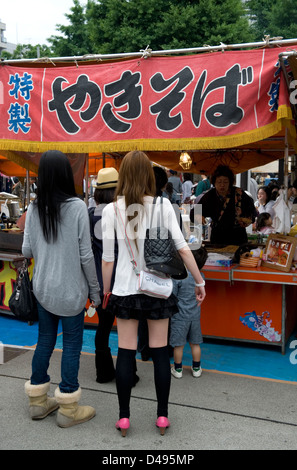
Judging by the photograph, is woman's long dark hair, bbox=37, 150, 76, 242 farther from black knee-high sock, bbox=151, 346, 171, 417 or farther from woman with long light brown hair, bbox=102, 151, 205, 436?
black knee-high sock, bbox=151, 346, 171, 417

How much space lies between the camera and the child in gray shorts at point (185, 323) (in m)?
4.05

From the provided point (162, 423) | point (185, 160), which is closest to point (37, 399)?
point (162, 423)

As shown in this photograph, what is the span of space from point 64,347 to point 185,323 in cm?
129

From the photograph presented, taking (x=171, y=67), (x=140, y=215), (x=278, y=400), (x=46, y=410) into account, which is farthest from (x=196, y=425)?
(x=171, y=67)

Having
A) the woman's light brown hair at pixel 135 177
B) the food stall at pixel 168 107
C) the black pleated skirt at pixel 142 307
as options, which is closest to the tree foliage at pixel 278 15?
the food stall at pixel 168 107

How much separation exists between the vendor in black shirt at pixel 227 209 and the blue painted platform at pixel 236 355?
1.40 meters

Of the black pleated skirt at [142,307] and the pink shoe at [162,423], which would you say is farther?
the pink shoe at [162,423]

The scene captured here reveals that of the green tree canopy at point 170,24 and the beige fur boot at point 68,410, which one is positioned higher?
the green tree canopy at point 170,24

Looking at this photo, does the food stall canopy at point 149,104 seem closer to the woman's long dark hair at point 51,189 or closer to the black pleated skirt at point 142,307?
the woman's long dark hair at point 51,189

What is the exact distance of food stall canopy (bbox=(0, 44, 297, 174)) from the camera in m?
4.12

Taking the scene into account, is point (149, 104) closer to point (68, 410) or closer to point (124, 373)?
point (124, 373)

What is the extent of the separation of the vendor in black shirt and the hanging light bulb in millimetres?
1659

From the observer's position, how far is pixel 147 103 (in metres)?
4.54

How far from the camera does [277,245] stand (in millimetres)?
4801
